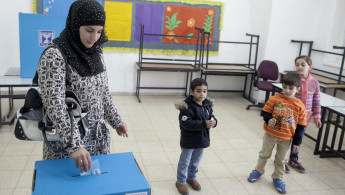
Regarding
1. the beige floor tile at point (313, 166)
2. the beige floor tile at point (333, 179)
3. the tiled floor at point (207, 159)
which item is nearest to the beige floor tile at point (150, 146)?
the tiled floor at point (207, 159)

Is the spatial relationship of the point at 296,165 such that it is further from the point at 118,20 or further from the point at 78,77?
the point at 118,20

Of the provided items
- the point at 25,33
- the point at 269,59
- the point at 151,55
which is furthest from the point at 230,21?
the point at 25,33

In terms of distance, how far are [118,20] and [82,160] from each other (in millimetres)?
3925

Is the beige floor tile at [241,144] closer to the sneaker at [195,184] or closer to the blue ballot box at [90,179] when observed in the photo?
the sneaker at [195,184]

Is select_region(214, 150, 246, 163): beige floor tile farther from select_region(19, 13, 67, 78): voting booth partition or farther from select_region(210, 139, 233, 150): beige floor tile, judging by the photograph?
select_region(19, 13, 67, 78): voting booth partition

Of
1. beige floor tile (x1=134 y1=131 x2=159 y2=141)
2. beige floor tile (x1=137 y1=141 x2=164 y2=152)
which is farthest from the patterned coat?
beige floor tile (x1=134 y1=131 x2=159 y2=141)

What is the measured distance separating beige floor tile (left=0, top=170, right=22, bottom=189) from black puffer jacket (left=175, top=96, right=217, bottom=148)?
135cm

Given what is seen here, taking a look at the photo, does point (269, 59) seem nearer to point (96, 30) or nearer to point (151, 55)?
point (151, 55)

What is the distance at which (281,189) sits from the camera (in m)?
2.54

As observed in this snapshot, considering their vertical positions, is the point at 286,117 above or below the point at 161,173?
above

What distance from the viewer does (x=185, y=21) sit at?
5094 mm

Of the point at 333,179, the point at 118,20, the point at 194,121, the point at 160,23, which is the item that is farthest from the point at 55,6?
the point at 333,179

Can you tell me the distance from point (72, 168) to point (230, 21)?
458 centimetres

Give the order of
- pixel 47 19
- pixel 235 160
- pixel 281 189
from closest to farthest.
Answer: pixel 281 189 < pixel 235 160 < pixel 47 19
